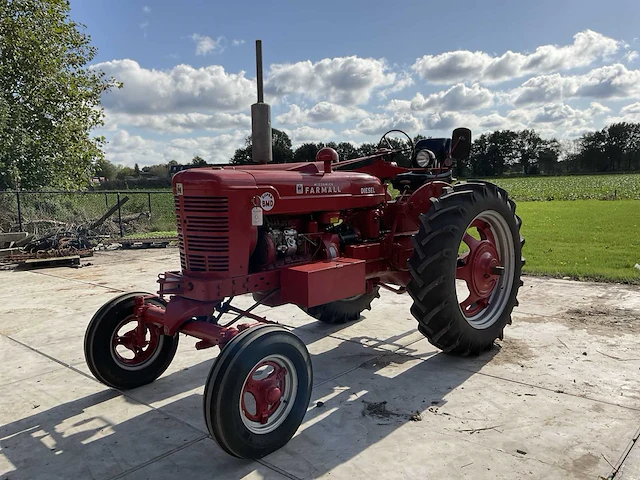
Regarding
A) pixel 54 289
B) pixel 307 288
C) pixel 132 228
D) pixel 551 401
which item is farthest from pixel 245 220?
pixel 132 228

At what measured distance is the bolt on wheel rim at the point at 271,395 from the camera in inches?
112

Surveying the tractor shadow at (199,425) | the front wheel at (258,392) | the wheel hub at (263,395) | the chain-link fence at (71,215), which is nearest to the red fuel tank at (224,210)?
the front wheel at (258,392)

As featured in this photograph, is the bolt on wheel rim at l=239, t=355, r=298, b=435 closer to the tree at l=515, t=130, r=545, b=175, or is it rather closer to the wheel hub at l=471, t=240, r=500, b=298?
the wheel hub at l=471, t=240, r=500, b=298

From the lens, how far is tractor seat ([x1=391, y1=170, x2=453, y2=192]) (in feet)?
16.6

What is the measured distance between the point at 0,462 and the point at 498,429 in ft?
9.49

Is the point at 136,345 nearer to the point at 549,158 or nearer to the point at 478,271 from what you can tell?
the point at 478,271

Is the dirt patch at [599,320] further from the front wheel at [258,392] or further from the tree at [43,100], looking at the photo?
the tree at [43,100]

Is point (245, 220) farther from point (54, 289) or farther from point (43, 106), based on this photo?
point (43, 106)

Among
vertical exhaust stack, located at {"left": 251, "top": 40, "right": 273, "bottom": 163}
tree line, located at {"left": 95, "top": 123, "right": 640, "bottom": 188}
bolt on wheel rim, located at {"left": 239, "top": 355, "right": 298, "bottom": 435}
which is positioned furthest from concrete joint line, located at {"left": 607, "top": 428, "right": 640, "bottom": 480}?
tree line, located at {"left": 95, "top": 123, "right": 640, "bottom": 188}

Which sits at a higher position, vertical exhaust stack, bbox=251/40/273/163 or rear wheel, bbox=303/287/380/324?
vertical exhaust stack, bbox=251/40/273/163

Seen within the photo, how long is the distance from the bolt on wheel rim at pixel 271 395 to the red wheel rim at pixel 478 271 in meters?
2.10

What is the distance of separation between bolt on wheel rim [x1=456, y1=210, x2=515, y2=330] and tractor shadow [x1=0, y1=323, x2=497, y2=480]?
0.44 m

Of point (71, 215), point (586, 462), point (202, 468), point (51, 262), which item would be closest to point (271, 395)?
point (202, 468)

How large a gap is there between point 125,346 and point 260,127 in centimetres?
218
